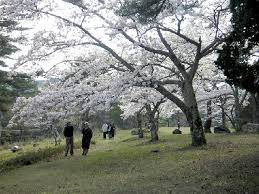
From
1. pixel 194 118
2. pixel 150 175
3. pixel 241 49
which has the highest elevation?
pixel 241 49

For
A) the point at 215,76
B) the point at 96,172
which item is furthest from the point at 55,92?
the point at 215,76

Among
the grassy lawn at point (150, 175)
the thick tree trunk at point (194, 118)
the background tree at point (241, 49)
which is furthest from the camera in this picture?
the thick tree trunk at point (194, 118)

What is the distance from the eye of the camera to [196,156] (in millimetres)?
17391

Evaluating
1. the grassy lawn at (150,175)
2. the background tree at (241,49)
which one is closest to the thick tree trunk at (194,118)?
the grassy lawn at (150,175)

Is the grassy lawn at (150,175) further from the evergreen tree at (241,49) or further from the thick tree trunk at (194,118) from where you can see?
the evergreen tree at (241,49)

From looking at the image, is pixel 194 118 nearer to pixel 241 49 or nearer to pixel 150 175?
pixel 150 175

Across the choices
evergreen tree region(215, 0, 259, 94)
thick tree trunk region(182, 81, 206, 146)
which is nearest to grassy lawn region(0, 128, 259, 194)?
thick tree trunk region(182, 81, 206, 146)

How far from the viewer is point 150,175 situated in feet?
45.0

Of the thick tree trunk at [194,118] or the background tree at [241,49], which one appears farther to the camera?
the thick tree trunk at [194,118]

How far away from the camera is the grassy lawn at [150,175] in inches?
440

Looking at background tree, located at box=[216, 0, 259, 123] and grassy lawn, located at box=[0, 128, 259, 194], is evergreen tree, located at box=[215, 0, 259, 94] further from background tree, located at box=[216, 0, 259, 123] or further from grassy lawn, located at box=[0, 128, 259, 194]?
grassy lawn, located at box=[0, 128, 259, 194]

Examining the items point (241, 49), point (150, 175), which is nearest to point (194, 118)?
point (150, 175)

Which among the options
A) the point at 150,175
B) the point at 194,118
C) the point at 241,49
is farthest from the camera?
the point at 194,118

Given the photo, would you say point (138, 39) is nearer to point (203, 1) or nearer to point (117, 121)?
point (203, 1)
